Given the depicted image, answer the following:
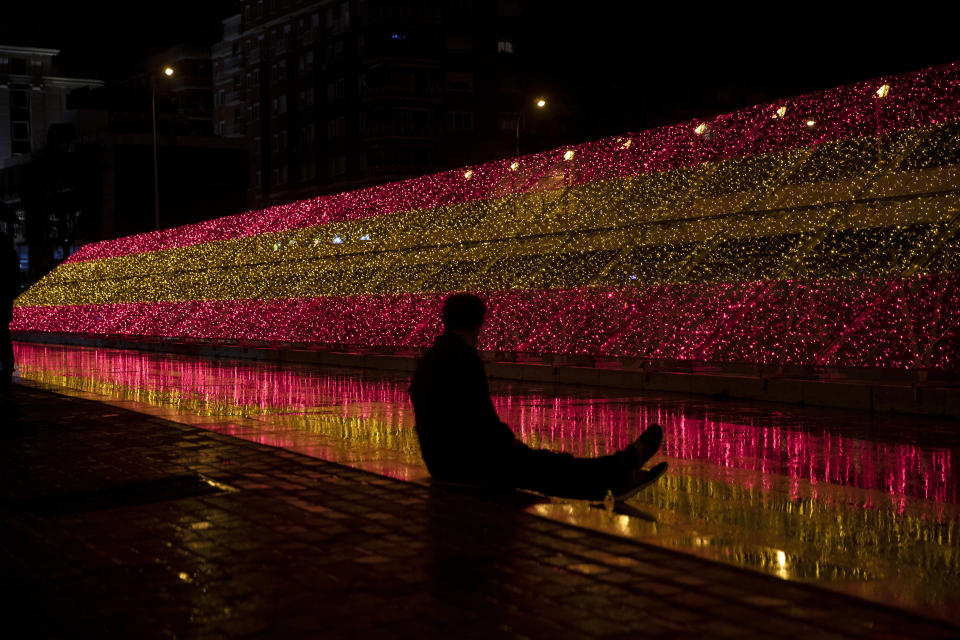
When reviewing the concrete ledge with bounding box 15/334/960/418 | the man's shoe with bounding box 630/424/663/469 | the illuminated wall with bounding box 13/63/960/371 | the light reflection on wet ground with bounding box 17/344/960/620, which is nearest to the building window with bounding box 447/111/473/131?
the illuminated wall with bounding box 13/63/960/371

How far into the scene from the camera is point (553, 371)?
61.7 ft

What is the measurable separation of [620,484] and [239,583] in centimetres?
248

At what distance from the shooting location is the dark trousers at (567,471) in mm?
6871

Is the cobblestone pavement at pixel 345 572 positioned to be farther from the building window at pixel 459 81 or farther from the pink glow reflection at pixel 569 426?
the building window at pixel 459 81

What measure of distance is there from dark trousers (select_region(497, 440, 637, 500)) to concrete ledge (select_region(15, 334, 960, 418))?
6.87m

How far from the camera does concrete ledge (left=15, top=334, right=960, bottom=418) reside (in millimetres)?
12959

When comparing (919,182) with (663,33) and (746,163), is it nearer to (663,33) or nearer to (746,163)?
(746,163)

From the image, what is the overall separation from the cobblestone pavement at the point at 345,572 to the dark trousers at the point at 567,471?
20 centimetres

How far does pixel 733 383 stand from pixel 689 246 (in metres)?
3.17

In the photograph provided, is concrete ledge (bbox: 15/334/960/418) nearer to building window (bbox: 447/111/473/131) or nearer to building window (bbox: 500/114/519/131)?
building window (bbox: 447/111/473/131)

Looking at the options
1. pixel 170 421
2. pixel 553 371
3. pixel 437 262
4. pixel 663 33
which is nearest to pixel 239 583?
pixel 170 421

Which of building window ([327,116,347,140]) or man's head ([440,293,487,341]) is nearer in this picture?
man's head ([440,293,487,341])

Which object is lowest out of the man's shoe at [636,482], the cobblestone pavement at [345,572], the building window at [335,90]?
the cobblestone pavement at [345,572]

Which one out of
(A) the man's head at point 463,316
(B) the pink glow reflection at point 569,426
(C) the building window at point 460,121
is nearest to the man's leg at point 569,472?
→ (A) the man's head at point 463,316
